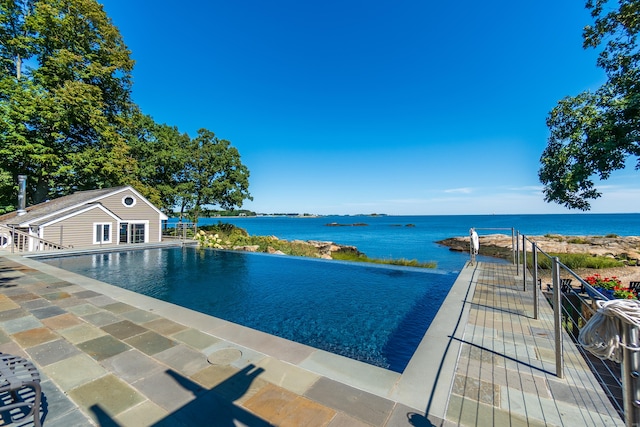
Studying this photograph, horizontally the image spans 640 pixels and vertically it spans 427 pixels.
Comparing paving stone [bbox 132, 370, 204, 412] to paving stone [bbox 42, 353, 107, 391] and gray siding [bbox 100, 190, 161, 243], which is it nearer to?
paving stone [bbox 42, 353, 107, 391]

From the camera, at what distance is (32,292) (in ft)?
19.5

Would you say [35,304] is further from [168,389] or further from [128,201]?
[128,201]

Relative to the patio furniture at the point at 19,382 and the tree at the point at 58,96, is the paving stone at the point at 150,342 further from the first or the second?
the tree at the point at 58,96

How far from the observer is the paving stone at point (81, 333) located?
375cm

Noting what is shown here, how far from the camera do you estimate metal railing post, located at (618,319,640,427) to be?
1.49 m

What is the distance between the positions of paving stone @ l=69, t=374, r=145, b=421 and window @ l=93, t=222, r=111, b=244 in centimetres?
1750

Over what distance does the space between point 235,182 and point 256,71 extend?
12723 mm

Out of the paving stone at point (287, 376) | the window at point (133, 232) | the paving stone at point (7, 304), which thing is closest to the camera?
the paving stone at point (287, 376)

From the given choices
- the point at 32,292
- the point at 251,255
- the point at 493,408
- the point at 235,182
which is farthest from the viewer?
the point at 235,182

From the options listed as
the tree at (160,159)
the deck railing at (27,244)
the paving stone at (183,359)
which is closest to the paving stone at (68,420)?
the paving stone at (183,359)

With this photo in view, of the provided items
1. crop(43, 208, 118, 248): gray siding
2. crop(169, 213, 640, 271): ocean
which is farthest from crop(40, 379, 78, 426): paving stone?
crop(43, 208, 118, 248): gray siding

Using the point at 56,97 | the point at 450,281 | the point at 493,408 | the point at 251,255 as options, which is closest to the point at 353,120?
the point at 251,255

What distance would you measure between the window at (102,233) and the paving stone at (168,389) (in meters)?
17.8

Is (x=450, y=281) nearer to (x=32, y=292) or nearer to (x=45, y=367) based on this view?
(x=45, y=367)
